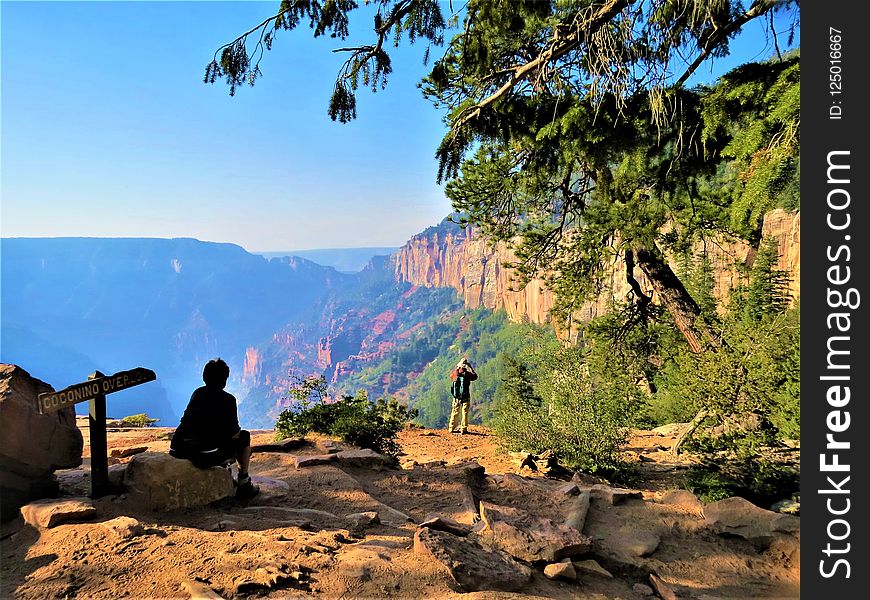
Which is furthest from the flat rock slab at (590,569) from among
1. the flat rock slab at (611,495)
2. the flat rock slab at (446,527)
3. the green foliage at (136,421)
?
the green foliage at (136,421)

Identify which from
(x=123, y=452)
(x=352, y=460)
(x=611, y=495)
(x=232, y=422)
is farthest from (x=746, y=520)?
(x=123, y=452)

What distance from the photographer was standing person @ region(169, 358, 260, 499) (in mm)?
4805

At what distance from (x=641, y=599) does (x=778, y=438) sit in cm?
477

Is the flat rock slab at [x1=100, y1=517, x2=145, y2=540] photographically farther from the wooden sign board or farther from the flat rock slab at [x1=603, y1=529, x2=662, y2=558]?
the flat rock slab at [x1=603, y1=529, x2=662, y2=558]

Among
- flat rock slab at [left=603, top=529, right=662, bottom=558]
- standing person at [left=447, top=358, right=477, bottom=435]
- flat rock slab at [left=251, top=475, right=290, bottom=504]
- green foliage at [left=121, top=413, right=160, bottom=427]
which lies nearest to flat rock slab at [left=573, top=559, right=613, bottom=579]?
flat rock slab at [left=603, top=529, right=662, bottom=558]

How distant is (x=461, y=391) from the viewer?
39.5ft

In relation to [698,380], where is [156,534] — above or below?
below

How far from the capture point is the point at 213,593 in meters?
2.99

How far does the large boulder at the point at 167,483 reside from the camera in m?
4.53

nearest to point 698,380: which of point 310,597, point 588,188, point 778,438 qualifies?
point 778,438

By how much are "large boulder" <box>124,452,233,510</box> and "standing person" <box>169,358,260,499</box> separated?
102 millimetres

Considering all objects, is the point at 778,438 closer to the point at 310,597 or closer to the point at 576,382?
the point at 576,382

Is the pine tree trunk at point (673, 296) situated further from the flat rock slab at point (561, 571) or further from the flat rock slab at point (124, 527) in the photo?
the flat rock slab at point (124, 527)

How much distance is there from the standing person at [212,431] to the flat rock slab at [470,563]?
2303mm
